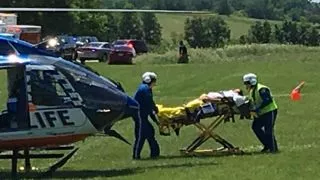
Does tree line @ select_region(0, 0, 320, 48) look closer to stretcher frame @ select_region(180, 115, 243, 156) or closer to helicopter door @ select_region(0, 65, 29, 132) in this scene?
stretcher frame @ select_region(180, 115, 243, 156)

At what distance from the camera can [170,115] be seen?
18.2 meters

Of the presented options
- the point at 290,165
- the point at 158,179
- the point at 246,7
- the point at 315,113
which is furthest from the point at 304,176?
the point at 246,7

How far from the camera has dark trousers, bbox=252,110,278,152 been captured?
18234mm

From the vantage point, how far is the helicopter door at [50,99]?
15625 mm

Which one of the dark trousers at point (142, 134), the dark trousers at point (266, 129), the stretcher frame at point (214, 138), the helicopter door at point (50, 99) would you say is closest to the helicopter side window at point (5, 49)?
the helicopter door at point (50, 99)

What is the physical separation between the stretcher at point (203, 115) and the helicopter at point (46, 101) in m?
2.35

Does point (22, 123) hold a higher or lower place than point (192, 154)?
higher

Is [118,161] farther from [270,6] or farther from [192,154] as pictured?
[270,6]

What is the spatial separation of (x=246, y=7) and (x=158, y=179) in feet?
488

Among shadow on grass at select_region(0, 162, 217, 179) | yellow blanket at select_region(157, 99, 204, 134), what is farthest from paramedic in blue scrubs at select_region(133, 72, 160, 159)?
shadow on grass at select_region(0, 162, 217, 179)

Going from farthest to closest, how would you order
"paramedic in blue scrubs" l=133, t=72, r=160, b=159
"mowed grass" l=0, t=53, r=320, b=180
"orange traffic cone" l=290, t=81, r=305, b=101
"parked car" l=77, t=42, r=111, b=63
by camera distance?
"parked car" l=77, t=42, r=111, b=63 → "orange traffic cone" l=290, t=81, r=305, b=101 → "paramedic in blue scrubs" l=133, t=72, r=160, b=159 → "mowed grass" l=0, t=53, r=320, b=180

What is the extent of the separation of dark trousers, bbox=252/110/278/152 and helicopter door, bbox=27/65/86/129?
425cm

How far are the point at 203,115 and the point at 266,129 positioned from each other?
1.38m

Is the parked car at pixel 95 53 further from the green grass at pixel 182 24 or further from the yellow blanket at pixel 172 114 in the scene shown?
the green grass at pixel 182 24
